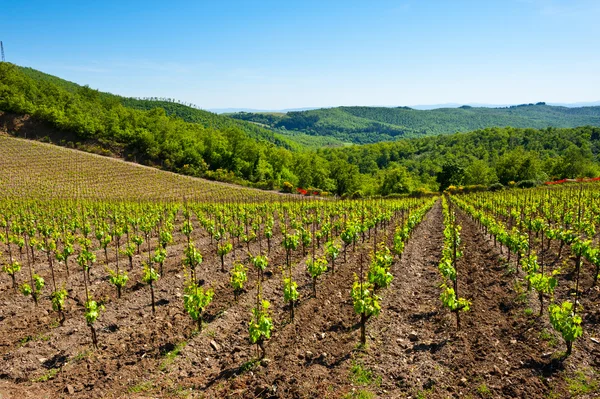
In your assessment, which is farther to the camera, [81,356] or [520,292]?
[520,292]

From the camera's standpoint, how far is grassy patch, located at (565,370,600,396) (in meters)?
6.68

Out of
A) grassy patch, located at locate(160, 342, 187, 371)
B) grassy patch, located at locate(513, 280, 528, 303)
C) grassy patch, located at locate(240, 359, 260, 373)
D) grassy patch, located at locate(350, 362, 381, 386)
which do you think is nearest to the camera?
grassy patch, located at locate(350, 362, 381, 386)

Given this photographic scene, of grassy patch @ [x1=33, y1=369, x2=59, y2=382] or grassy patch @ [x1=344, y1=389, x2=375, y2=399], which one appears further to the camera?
grassy patch @ [x1=33, y1=369, x2=59, y2=382]

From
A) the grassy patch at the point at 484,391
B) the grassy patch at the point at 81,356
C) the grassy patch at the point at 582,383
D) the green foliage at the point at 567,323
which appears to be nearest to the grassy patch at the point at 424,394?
the grassy patch at the point at 484,391

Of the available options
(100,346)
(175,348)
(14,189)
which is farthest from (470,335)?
(14,189)

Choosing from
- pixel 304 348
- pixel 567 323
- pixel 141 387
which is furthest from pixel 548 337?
pixel 141 387

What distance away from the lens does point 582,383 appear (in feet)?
22.7

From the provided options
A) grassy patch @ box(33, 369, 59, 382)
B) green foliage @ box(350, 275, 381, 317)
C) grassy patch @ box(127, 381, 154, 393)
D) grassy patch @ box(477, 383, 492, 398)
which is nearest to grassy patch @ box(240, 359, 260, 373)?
grassy patch @ box(127, 381, 154, 393)

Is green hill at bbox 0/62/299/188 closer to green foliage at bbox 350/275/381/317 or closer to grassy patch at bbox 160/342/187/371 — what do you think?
grassy patch at bbox 160/342/187/371

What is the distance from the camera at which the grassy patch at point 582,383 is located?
6.68 m

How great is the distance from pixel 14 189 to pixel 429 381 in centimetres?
6026

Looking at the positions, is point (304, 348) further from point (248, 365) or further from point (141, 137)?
point (141, 137)

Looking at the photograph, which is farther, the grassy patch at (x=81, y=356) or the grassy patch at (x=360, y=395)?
the grassy patch at (x=81, y=356)

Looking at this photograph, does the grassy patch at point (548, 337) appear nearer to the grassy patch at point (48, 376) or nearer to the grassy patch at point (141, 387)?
the grassy patch at point (141, 387)
